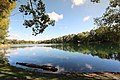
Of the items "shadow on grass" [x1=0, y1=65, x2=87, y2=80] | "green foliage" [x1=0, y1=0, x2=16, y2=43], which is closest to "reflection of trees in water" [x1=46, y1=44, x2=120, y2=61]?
"green foliage" [x1=0, y1=0, x2=16, y2=43]

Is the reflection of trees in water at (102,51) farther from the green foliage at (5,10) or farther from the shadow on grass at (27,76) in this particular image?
the shadow on grass at (27,76)

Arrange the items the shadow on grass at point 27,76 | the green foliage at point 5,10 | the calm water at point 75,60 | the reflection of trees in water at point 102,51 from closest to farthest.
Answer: the shadow on grass at point 27,76
the calm water at point 75,60
the green foliage at point 5,10
the reflection of trees in water at point 102,51

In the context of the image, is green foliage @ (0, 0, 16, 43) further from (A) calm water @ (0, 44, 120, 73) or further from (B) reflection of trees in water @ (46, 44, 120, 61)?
(B) reflection of trees in water @ (46, 44, 120, 61)

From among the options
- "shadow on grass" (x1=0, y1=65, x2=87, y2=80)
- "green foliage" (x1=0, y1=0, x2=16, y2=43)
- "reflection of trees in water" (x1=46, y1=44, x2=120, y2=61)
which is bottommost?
"shadow on grass" (x1=0, y1=65, x2=87, y2=80)

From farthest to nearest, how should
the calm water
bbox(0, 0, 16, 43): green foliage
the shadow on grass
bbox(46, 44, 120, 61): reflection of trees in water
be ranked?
bbox(46, 44, 120, 61): reflection of trees in water → bbox(0, 0, 16, 43): green foliage → the calm water → the shadow on grass

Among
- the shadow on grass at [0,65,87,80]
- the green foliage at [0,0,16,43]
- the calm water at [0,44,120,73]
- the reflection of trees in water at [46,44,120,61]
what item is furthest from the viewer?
the reflection of trees in water at [46,44,120,61]

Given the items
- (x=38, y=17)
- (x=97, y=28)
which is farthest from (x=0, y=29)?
(x=38, y=17)

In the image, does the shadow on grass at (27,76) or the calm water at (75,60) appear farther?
the calm water at (75,60)

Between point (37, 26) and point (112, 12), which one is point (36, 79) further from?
point (112, 12)

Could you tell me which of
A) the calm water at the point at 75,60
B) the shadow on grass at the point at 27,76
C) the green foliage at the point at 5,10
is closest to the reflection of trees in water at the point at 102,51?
the calm water at the point at 75,60

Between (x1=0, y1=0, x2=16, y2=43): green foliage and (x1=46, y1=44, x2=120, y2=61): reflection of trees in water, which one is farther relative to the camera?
(x1=46, y1=44, x2=120, y2=61): reflection of trees in water

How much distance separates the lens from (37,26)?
17344 millimetres

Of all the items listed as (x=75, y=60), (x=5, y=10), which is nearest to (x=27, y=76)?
(x=75, y=60)

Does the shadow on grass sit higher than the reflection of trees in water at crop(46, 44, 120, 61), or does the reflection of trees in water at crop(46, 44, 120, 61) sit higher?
the reflection of trees in water at crop(46, 44, 120, 61)
